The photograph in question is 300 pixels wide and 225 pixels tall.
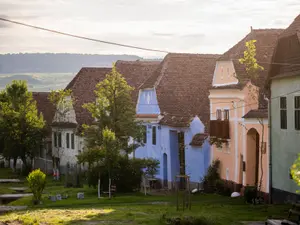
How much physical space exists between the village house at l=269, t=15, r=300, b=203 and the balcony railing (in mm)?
8034

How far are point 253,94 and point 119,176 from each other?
1053 cm

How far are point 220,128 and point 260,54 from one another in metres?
5.08

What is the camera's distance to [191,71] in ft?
204

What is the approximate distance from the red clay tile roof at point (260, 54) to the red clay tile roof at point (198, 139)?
523 centimetres

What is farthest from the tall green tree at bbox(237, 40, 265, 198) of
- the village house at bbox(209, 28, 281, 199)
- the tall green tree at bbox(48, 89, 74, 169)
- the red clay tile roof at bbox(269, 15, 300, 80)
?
the tall green tree at bbox(48, 89, 74, 169)

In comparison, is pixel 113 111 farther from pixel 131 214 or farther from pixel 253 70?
pixel 131 214

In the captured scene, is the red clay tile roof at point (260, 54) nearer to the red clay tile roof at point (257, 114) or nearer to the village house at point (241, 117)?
the village house at point (241, 117)

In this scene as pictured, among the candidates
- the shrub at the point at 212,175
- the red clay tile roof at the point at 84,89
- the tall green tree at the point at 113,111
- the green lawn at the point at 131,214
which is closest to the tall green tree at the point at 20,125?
the red clay tile roof at the point at 84,89

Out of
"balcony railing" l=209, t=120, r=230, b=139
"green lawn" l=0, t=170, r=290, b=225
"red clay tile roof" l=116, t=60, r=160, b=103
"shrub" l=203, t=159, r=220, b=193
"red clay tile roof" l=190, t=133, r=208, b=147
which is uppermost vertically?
"red clay tile roof" l=116, t=60, r=160, b=103

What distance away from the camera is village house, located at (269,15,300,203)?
3794 centimetres

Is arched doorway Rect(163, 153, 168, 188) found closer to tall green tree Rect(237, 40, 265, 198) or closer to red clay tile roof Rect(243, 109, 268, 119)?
tall green tree Rect(237, 40, 265, 198)

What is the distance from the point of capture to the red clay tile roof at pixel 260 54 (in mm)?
46375

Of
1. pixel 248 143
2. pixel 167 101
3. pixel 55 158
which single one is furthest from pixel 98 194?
pixel 55 158

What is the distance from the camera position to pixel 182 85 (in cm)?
6153
